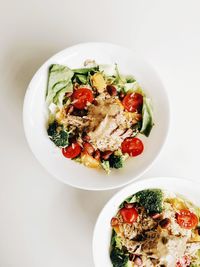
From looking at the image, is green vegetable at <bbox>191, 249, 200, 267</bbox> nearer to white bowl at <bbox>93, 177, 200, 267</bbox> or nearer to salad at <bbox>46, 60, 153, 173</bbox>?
white bowl at <bbox>93, 177, 200, 267</bbox>

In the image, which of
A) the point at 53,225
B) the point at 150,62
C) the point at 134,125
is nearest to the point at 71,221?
the point at 53,225

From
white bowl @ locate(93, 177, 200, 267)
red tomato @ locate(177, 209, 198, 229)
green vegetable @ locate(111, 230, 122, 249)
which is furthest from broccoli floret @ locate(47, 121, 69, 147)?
red tomato @ locate(177, 209, 198, 229)

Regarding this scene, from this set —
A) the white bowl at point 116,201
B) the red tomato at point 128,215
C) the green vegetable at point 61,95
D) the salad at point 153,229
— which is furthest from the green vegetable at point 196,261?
the green vegetable at point 61,95

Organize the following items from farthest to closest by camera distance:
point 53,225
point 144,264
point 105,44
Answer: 1. point 53,225
2. point 144,264
3. point 105,44

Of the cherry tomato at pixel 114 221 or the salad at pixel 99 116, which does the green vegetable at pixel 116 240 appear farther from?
the salad at pixel 99 116

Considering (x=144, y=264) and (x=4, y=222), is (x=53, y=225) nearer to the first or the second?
(x=4, y=222)

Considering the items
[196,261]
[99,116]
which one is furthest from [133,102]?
[196,261]
